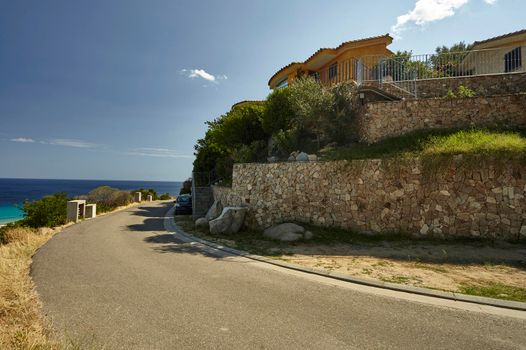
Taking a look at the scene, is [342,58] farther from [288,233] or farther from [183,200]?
[183,200]

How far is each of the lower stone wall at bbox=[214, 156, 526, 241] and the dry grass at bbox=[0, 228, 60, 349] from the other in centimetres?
862

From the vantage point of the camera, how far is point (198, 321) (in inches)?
185

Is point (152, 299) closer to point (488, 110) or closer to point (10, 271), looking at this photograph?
point (10, 271)

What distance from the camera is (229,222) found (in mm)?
13000

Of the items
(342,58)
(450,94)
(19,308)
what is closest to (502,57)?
(450,94)

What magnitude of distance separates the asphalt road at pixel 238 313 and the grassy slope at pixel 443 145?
23.2 feet

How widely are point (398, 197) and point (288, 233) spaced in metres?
4.61

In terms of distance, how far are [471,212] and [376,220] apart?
3.21 metres

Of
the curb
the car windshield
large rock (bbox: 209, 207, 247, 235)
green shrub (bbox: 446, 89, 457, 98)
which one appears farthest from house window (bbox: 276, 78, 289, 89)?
the curb

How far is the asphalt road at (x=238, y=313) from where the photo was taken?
13.5 feet

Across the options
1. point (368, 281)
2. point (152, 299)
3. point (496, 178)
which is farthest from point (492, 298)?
point (152, 299)

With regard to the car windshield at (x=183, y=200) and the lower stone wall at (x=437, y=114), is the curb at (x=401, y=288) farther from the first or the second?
the car windshield at (x=183, y=200)

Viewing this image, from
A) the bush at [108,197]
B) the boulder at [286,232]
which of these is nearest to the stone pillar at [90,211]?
the bush at [108,197]

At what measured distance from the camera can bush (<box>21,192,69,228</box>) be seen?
1595 centimetres
